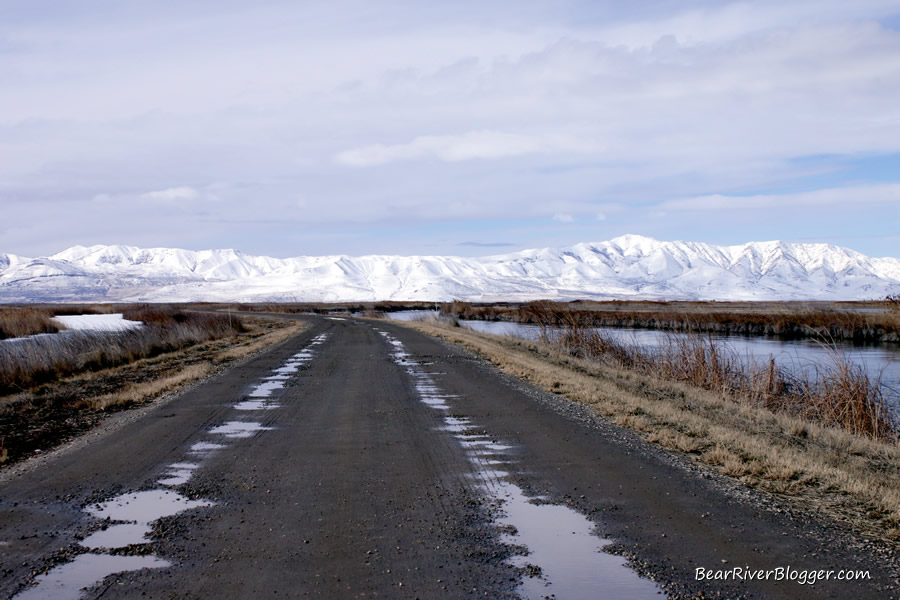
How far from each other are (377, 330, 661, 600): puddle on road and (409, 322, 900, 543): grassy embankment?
2.29 meters

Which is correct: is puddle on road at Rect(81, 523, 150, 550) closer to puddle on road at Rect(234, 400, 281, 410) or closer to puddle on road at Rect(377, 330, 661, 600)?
puddle on road at Rect(377, 330, 661, 600)

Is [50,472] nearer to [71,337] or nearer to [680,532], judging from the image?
[680,532]

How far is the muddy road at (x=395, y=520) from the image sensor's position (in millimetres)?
4590

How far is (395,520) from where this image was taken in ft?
19.0

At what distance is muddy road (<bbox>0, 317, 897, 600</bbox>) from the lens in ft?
15.1

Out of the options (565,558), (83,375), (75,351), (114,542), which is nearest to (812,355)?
(83,375)

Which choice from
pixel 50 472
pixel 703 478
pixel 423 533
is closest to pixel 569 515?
pixel 423 533

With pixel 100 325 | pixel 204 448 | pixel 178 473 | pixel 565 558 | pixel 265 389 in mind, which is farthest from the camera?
pixel 100 325

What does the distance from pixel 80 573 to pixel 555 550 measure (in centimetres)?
347

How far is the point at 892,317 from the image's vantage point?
3538 cm

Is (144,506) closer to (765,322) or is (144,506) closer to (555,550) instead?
(555,550)

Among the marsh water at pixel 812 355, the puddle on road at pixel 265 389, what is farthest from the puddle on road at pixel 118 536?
the marsh water at pixel 812 355

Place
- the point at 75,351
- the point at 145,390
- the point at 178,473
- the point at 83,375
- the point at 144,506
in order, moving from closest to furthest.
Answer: the point at 144,506 → the point at 178,473 → the point at 145,390 → the point at 83,375 → the point at 75,351

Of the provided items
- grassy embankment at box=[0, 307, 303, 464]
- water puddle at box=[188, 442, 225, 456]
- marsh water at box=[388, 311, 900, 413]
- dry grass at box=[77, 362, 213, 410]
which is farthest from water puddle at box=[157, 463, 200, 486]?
marsh water at box=[388, 311, 900, 413]
